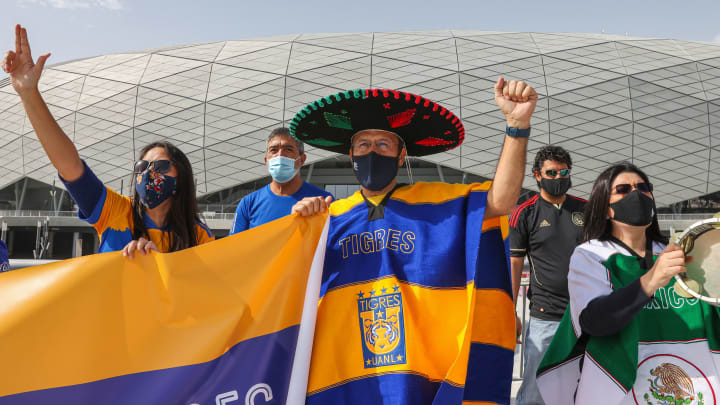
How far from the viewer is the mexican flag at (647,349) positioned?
1961 mm

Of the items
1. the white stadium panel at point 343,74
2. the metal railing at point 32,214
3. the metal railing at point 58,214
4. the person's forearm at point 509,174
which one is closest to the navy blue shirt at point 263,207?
the person's forearm at point 509,174

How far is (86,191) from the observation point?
2236 millimetres

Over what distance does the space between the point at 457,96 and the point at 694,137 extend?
15921mm

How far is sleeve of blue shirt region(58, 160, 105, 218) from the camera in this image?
221 centimetres

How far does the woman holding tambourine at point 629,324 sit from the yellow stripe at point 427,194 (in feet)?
2.22

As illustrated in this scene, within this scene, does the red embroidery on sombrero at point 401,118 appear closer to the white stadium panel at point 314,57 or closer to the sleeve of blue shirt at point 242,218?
the sleeve of blue shirt at point 242,218

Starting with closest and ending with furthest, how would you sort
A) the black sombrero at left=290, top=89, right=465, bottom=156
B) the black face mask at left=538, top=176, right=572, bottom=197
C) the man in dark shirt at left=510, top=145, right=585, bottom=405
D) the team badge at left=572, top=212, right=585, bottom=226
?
the black sombrero at left=290, top=89, right=465, bottom=156 < the man in dark shirt at left=510, top=145, right=585, bottom=405 < the team badge at left=572, top=212, right=585, bottom=226 < the black face mask at left=538, top=176, right=572, bottom=197

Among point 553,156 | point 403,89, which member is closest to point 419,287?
point 553,156

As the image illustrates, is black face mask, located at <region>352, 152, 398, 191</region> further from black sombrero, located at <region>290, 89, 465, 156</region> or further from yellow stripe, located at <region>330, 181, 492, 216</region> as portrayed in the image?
black sombrero, located at <region>290, 89, 465, 156</region>

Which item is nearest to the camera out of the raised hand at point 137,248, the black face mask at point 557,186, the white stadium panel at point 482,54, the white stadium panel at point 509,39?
the raised hand at point 137,248

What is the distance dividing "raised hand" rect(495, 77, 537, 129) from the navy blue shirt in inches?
78.4

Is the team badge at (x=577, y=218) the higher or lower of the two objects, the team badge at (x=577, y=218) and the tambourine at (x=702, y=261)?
the higher

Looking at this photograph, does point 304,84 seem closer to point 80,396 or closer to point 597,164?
point 597,164

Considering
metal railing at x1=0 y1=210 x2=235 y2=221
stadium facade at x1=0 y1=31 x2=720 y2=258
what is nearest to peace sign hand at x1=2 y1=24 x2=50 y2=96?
stadium facade at x1=0 y1=31 x2=720 y2=258
